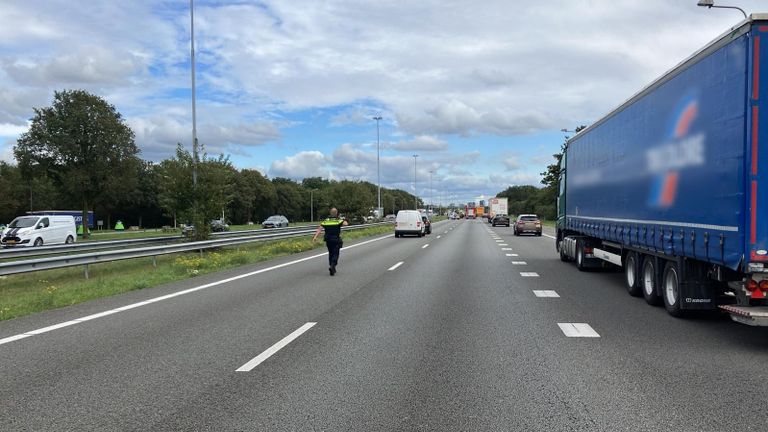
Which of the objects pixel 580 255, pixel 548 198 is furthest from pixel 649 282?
pixel 548 198

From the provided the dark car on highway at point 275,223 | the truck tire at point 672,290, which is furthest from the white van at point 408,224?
the truck tire at point 672,290

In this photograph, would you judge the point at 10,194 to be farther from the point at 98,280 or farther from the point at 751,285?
the point at 751,285

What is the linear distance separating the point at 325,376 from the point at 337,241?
9665 mm

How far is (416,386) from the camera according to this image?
17.4 ft

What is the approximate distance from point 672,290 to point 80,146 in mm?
55594

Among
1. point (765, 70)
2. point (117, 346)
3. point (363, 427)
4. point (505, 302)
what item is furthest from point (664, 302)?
point (117, 346)

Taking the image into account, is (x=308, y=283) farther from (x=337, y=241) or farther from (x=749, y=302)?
(x=749, y=302)

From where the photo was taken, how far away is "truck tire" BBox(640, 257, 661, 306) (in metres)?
9.67

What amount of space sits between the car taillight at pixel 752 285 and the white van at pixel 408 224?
3212 centimetres

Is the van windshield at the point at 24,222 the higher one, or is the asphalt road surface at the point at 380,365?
the van windshield at the point at 24,222

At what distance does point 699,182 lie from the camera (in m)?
7.54

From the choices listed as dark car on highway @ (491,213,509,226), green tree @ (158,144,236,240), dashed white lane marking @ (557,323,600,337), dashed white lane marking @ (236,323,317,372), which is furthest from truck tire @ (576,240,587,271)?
dark car on highway @ (491,213,509,226)

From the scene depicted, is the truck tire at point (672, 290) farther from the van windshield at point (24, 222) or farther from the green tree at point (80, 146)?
the green tree at point (80, 146)

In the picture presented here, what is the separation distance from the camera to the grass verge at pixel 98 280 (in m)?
11.0
